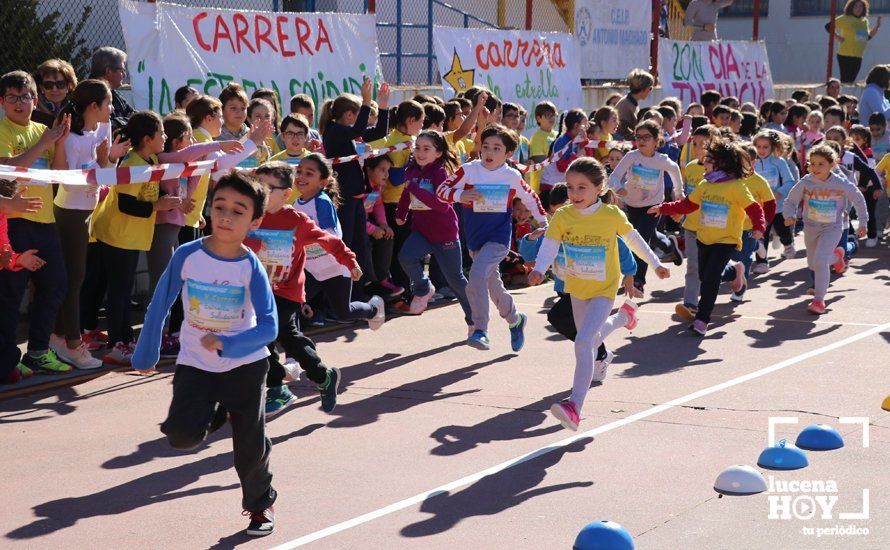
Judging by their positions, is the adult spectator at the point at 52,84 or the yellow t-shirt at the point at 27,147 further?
the adult spectator at the point at 52,84

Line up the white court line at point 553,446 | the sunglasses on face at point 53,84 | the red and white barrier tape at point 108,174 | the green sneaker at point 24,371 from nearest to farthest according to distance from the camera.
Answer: the white court line at point 553,446
the red and white barrier tape at point 108,174
the green sneaker at point 24,371
the sunglasses on face at point 53,84

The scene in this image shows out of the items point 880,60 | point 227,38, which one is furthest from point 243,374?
point 880,60

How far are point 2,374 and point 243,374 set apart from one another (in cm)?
340

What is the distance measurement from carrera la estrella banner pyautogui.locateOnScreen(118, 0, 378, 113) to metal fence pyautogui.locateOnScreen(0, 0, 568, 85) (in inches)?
56.8

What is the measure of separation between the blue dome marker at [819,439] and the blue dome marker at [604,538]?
201cm

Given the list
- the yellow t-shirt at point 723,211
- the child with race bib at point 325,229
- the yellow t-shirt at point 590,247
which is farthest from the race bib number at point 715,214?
the child with race bib at point 325,229

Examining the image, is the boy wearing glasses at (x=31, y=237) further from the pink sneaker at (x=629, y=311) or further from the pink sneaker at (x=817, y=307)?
the pink sneaker at (x=817, y=307)

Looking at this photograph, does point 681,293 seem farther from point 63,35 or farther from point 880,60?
point 880,60

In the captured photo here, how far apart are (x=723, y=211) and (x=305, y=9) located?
8.05 metres

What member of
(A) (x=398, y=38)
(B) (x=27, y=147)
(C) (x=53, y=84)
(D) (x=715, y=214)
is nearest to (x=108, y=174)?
(B) (x=27, y=147)

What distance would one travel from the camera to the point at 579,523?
5.77m

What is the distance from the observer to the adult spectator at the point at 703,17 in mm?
22688

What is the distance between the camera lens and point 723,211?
10.7 m

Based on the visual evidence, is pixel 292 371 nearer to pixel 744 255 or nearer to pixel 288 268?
pixel 288 268
